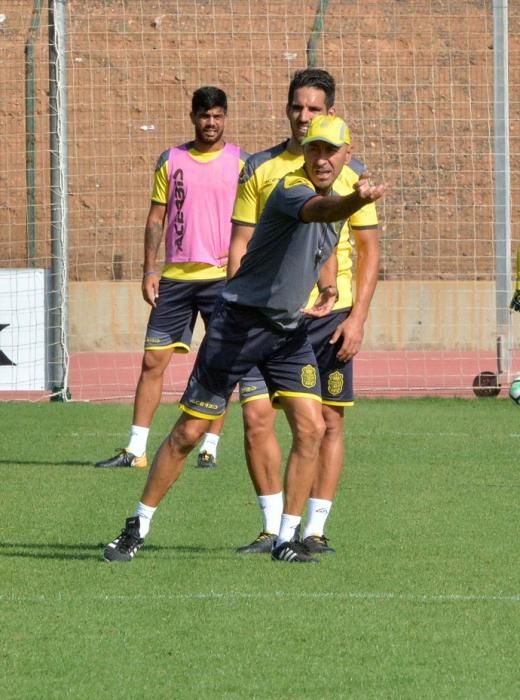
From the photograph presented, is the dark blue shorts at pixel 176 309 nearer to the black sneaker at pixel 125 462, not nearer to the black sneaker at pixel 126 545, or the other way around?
the black sneaker at pixel 125 462

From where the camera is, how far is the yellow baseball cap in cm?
643

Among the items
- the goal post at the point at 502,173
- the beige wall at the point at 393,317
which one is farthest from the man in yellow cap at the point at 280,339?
the beige wall at the point at 393,317

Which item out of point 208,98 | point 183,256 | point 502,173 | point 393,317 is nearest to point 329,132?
point 208,98

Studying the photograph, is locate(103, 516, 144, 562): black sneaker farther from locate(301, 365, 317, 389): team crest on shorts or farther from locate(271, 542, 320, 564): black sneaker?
locate(301, 365, 317, 389): team crest on shorts

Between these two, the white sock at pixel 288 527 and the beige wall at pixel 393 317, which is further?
the beige wall at pixel 393 317

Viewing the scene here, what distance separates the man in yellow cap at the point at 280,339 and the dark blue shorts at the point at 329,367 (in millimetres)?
323

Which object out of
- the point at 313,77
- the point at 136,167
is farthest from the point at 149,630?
the point at 136,167

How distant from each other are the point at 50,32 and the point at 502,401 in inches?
222

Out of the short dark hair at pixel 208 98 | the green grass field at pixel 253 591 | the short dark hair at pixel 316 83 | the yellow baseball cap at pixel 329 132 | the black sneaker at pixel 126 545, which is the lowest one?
the green grass field at pixel 253 591

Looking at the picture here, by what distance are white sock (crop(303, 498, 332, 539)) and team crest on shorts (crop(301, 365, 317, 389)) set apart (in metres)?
0.70

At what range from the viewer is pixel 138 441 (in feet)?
35.4

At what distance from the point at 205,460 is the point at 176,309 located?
1.03 meters

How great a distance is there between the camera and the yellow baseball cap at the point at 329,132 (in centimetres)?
643

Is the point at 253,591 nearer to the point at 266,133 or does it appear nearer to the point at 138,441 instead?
the point at 138,441
